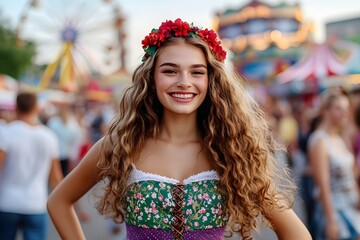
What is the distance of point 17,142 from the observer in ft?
16.0

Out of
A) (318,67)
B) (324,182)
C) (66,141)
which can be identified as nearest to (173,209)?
(324,182)

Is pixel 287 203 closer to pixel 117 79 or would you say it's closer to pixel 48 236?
pixel 48 236

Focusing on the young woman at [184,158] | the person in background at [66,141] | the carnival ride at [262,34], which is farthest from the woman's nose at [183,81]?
the carnival ride at [262,34]

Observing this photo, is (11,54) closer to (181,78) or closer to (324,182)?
(324,182)

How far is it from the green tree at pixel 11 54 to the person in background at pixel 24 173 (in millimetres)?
42612

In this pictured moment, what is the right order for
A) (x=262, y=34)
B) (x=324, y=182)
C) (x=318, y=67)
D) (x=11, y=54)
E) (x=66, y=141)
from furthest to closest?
1. (x=11, y=54)
2. (x=262, y=34)
3. (x=318, y=67)
4. (x=66, y=141)
5. (x=324, y=182)

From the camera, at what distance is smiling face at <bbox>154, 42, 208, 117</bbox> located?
7.86 feet

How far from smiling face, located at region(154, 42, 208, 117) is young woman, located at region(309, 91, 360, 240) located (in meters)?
2.60

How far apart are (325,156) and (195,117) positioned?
2.50 m

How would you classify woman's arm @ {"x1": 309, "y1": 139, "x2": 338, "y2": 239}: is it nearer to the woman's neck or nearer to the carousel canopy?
the woman's neck

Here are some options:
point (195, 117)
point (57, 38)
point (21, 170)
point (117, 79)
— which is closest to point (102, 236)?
point (21, 170)

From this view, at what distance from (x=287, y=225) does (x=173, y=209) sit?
1.49 ft

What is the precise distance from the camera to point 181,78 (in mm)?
2385

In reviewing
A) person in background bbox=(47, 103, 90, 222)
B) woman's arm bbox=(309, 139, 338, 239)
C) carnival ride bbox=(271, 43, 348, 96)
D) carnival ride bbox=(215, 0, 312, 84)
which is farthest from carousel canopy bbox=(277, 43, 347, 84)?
carnival ride bbox=(215, 0, 312, 84)
